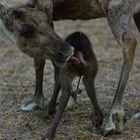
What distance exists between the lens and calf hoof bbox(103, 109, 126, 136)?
501cm

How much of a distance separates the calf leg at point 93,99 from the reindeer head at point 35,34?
0.40 metres

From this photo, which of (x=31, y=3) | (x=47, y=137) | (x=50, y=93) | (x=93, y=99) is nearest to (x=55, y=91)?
(x=93, y=99)

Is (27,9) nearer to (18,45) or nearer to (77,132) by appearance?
(18,45)

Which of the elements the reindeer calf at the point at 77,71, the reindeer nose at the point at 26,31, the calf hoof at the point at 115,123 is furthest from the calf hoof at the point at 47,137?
the reindeer nose at the point at 26,31

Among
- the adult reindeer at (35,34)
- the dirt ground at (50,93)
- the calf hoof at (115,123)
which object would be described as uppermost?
the adult reindeer at (35,34)

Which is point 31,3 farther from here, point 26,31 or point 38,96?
point 38,96

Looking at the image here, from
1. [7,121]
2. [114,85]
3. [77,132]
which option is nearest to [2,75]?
[114,85]

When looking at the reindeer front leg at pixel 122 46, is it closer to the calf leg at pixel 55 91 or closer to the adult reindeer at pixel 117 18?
the adult reindeer at pixel 117 18

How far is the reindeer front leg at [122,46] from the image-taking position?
5078mm

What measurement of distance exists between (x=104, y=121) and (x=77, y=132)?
1.10 ft

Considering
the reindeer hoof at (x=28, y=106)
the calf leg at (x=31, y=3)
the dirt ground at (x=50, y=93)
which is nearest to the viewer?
the calf leg at (x=31, y=3)

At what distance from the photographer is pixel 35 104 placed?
581cm

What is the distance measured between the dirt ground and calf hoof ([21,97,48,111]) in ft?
0.26

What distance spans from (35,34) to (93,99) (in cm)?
76
